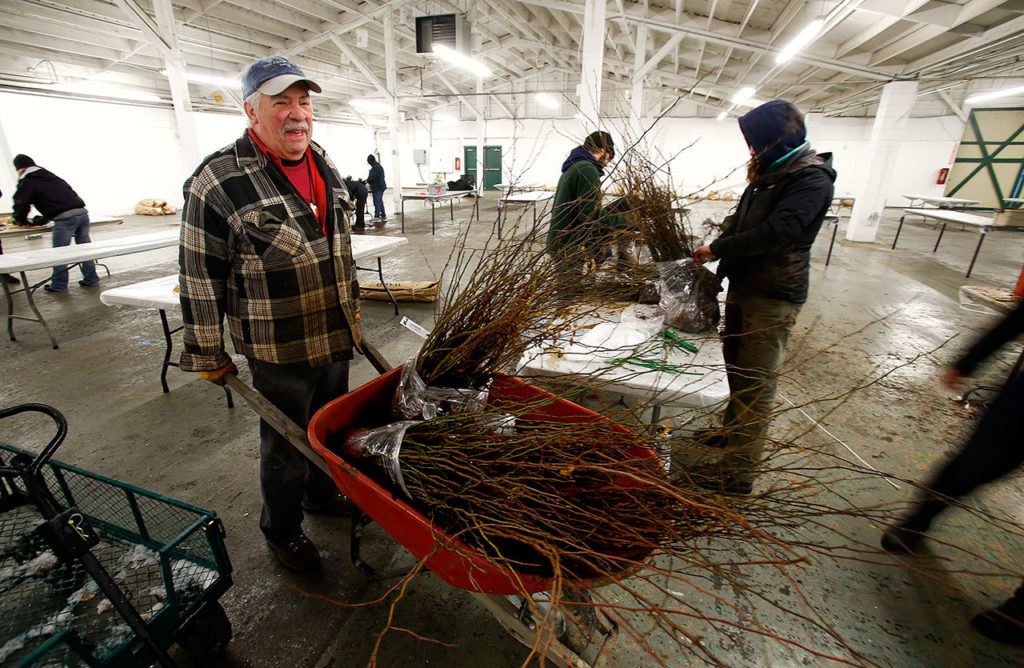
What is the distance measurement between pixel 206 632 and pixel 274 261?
3.28 ft

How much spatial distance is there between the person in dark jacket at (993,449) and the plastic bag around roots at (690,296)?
0.77 meters

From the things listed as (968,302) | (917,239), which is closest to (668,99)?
(917,239)

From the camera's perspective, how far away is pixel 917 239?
819cm

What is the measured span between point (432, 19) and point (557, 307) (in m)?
7.17

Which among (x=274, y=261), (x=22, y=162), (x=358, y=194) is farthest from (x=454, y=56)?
(x=274, y=261)

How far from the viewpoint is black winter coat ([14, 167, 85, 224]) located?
429 cm

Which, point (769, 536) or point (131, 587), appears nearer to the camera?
point (769, 536)

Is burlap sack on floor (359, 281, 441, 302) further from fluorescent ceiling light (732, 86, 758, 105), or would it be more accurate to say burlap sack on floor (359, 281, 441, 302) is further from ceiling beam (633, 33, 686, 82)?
fluorescent ceiling light (732, 86, 758, 105)

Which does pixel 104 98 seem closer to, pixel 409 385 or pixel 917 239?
pixel 409 385

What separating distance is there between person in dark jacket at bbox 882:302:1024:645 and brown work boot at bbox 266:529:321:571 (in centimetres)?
180

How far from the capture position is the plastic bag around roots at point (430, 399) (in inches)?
40.4

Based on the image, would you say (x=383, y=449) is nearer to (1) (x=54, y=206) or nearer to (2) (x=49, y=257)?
(2) (x=49, y=257)

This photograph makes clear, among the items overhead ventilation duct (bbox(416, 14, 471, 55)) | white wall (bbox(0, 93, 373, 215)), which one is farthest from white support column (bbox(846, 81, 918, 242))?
white wall (bbox(0, 93, 373, 215))

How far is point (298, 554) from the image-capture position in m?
1.48
